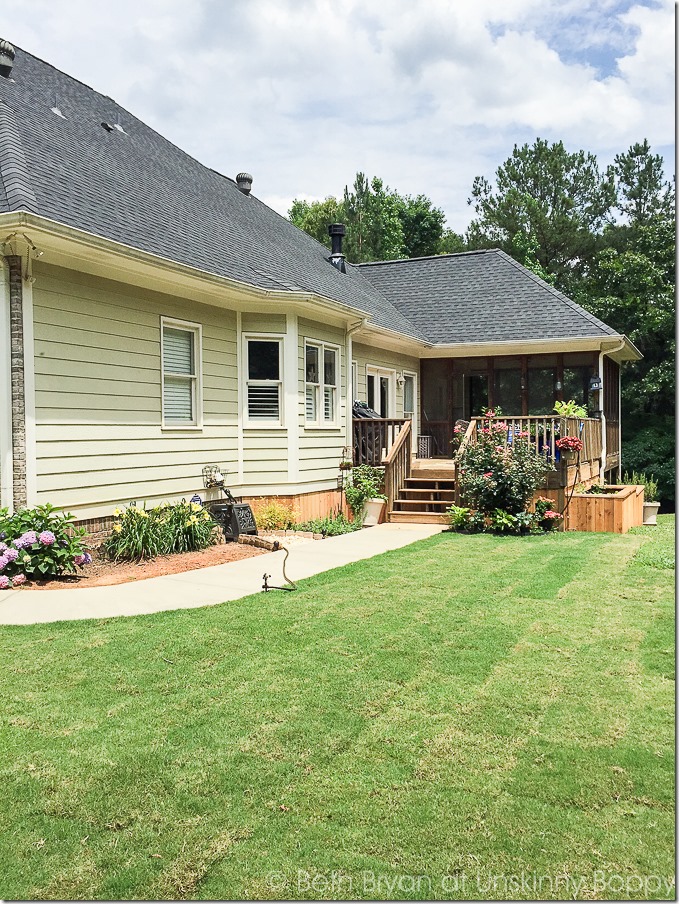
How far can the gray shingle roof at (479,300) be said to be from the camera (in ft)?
53.7

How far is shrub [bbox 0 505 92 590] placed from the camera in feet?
22.5

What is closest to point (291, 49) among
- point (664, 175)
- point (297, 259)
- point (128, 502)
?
point (128, 502)

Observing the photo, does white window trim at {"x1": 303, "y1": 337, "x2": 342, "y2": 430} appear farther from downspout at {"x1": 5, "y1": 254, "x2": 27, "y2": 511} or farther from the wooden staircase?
downspout at {"x1": 5, "y1": 254, "x2": 27, "y2": 511}

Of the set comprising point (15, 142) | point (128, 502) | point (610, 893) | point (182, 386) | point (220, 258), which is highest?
point (15, 142)

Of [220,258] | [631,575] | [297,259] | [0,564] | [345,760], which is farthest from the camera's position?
[297,259]

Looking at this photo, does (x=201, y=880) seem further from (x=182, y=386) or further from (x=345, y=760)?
(x=182, y=386)

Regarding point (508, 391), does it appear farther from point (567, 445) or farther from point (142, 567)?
point (142, 567)

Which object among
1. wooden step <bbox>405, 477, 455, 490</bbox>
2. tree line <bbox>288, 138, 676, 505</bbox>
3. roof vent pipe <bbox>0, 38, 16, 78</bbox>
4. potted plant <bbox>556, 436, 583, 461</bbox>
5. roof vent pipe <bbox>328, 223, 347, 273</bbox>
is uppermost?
tree line <bbox>288, 138, 676, 505</bbox>

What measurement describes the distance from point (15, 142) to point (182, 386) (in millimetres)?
3521

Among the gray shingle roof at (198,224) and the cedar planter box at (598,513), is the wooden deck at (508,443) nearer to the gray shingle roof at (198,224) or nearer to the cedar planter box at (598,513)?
the cedar planter box at (598,513)

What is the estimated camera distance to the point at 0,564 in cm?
677

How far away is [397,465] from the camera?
1263cm

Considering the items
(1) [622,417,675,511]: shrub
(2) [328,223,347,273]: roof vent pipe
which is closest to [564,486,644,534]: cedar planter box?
(2) [328,223,347,273]: roof vent pipe

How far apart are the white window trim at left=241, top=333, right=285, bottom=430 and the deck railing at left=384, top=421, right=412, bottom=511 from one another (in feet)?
7.18
